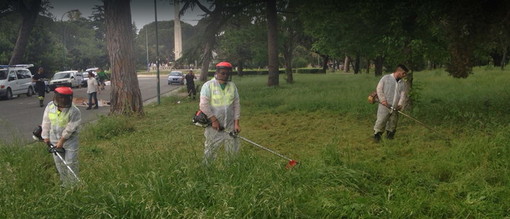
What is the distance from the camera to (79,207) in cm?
345

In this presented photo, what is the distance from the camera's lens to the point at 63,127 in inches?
204

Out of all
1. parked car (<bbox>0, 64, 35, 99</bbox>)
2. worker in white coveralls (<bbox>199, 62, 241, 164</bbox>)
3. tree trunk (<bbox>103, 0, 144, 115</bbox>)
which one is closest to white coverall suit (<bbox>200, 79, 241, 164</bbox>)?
worker in white coveralls (<bbox>199, 62, 241, 164</bbox>)

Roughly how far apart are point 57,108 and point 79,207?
7.27 feet

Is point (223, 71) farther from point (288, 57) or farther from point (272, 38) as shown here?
point (288, 57)

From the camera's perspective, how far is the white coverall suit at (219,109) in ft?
18.1

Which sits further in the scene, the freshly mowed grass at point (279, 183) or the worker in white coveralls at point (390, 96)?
the worker in white coveralls at point (390, 96)

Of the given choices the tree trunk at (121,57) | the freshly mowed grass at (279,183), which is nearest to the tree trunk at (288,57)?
the tree trunk at (121,57)

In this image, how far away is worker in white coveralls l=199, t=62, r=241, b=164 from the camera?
5492 millimetres

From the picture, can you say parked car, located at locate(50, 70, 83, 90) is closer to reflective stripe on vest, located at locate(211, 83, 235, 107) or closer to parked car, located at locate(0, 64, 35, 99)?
parked car, located at locate(0, 64, 35, 99)

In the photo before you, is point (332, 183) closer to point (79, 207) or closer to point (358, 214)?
point (358, 214)

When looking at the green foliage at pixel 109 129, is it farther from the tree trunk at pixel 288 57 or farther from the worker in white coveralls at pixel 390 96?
the tree trunk at pixel 288 57

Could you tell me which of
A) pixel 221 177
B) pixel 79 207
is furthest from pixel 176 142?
pixel 79 207

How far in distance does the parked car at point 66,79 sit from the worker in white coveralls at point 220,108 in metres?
24.0

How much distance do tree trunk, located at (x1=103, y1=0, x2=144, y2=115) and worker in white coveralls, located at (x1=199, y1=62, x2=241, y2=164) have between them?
7.14m
